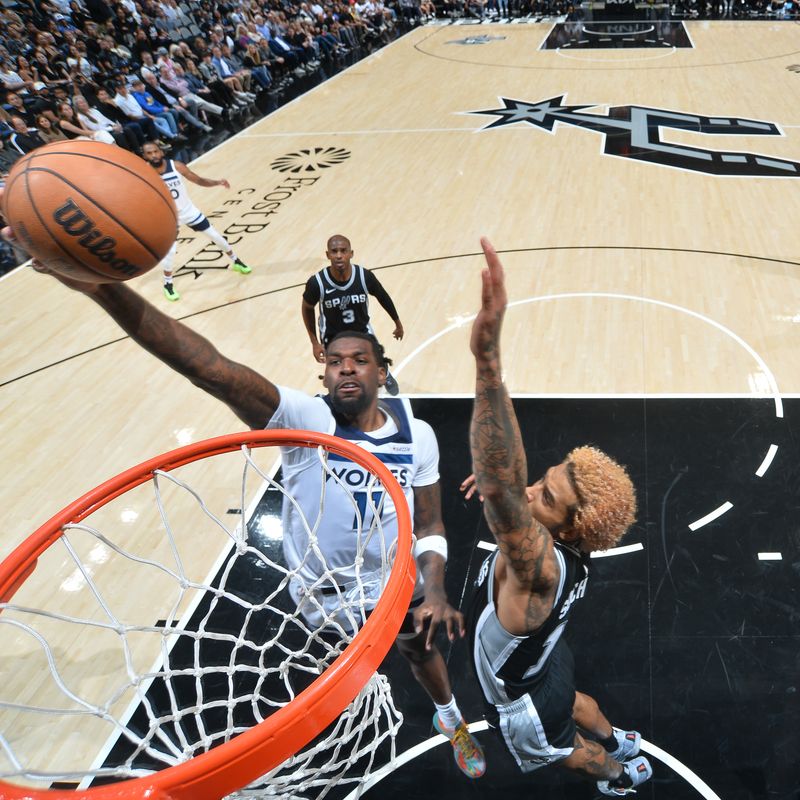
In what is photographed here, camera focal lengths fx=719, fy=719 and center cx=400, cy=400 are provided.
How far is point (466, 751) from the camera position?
3.12 m

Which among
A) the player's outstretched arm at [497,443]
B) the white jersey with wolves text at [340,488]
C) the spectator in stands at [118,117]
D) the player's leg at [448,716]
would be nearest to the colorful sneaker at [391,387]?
the white jersey with wolves text at [340,488]

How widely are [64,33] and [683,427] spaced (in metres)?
13.9

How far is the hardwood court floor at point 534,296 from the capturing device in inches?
170

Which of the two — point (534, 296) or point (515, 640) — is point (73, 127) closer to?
point (534, 296)

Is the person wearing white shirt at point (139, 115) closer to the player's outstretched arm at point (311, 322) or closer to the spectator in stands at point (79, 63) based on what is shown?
the spectator in stands at point (79, 63)

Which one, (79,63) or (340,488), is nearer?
(340,488)

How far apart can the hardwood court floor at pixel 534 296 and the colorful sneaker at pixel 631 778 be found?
3.2 inches

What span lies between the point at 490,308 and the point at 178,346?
106cm

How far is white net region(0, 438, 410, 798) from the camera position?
2.81 meters

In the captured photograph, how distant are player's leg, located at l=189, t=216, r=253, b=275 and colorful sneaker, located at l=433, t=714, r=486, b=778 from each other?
5.54 metres

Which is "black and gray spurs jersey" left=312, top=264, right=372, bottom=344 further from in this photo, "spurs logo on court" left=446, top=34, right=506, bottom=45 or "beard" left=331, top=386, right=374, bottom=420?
"spurs logo on court" left=446, top=34, right=506, bottom=45

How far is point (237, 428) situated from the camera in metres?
5.37

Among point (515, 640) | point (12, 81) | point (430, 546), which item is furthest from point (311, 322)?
point (12, 81)

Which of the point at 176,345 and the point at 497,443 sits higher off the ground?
the point at 176,345
